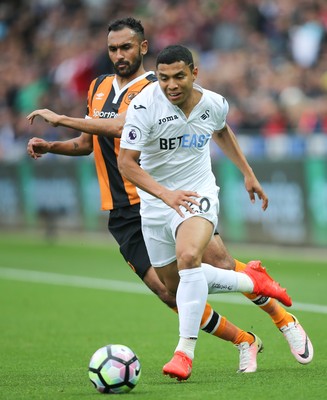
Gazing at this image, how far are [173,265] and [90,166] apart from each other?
45.3ft

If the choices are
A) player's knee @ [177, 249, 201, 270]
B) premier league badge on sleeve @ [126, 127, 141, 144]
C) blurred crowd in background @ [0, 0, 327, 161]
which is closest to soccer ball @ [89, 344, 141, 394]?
player's knee @ [177, 249, 201, 270]

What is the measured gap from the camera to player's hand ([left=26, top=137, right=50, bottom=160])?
8.16m

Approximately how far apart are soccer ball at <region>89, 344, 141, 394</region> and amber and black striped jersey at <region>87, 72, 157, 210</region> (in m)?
1.97

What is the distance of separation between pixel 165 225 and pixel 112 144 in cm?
121

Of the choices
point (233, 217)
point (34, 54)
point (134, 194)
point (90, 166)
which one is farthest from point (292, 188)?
point (34, 54)

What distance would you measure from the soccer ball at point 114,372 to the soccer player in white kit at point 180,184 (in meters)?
0.31

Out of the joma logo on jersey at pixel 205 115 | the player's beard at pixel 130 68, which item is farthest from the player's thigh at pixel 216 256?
the player's beard at pixel 130 68

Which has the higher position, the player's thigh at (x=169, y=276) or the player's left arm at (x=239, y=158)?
the player's left arm at (x=239, y=158)

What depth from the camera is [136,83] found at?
28.1ft

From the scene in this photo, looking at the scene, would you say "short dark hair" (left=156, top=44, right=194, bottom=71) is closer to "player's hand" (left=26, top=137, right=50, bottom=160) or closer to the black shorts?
"player's hand" (left=26, top=137, right=50, bottom=160)

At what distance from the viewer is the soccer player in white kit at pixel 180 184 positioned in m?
7.25

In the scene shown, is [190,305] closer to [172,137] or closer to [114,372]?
[114,372]

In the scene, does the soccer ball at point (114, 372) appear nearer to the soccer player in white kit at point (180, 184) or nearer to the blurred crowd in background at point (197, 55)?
the soccer player in white kit at point (180, 184)

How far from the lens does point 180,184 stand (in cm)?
764
